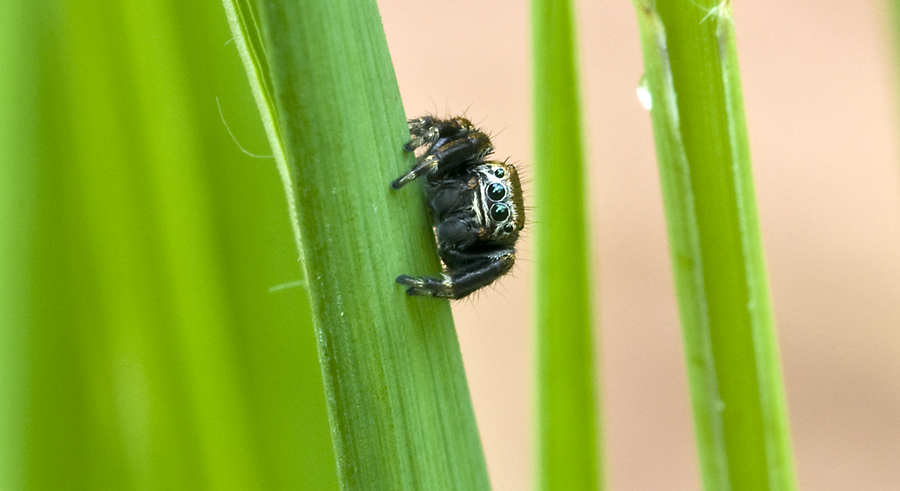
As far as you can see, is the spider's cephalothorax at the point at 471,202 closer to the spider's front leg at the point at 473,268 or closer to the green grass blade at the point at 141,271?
the spider's front leg at the point at 473,268

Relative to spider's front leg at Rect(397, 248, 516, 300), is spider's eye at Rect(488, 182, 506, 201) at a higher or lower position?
higher

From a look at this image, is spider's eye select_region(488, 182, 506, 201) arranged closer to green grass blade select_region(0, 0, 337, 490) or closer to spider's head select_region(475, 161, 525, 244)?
spider's head select_region(475, 161, 525, 244)

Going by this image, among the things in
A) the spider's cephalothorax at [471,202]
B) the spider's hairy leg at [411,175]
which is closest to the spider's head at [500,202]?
the spider's cephalothorax at [471,202]

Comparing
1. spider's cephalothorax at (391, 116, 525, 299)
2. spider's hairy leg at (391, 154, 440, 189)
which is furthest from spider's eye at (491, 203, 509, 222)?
spider's hairy leg at (391, 154, 440, 189)

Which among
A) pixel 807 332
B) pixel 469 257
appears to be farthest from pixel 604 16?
pixel 469 257

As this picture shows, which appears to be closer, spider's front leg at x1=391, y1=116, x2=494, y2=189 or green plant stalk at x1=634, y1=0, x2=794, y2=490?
green plant stalk at x1=634, y1=0, x2=794, y2=490

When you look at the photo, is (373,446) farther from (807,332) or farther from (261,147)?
(807,332)
